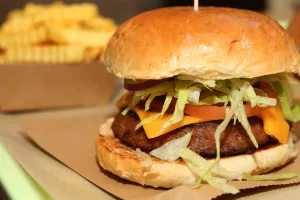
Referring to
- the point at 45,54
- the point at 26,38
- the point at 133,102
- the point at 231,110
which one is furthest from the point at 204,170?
the point at 26,38

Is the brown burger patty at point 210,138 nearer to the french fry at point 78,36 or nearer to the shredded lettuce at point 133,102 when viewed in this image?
the shredded lettuce at point 133,102

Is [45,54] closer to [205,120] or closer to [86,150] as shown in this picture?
[86,150]

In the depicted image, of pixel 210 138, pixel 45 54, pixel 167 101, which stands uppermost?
pixel 167 101

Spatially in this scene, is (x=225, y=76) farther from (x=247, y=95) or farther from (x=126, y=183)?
(x=126, y=183)

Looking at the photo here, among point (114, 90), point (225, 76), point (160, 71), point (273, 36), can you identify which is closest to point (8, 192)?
point (160, 71)

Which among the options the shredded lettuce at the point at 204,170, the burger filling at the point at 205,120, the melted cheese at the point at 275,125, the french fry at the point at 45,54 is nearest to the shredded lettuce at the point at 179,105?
the burger filling at the point at 205,120

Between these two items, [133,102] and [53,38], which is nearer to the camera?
[133,102]
